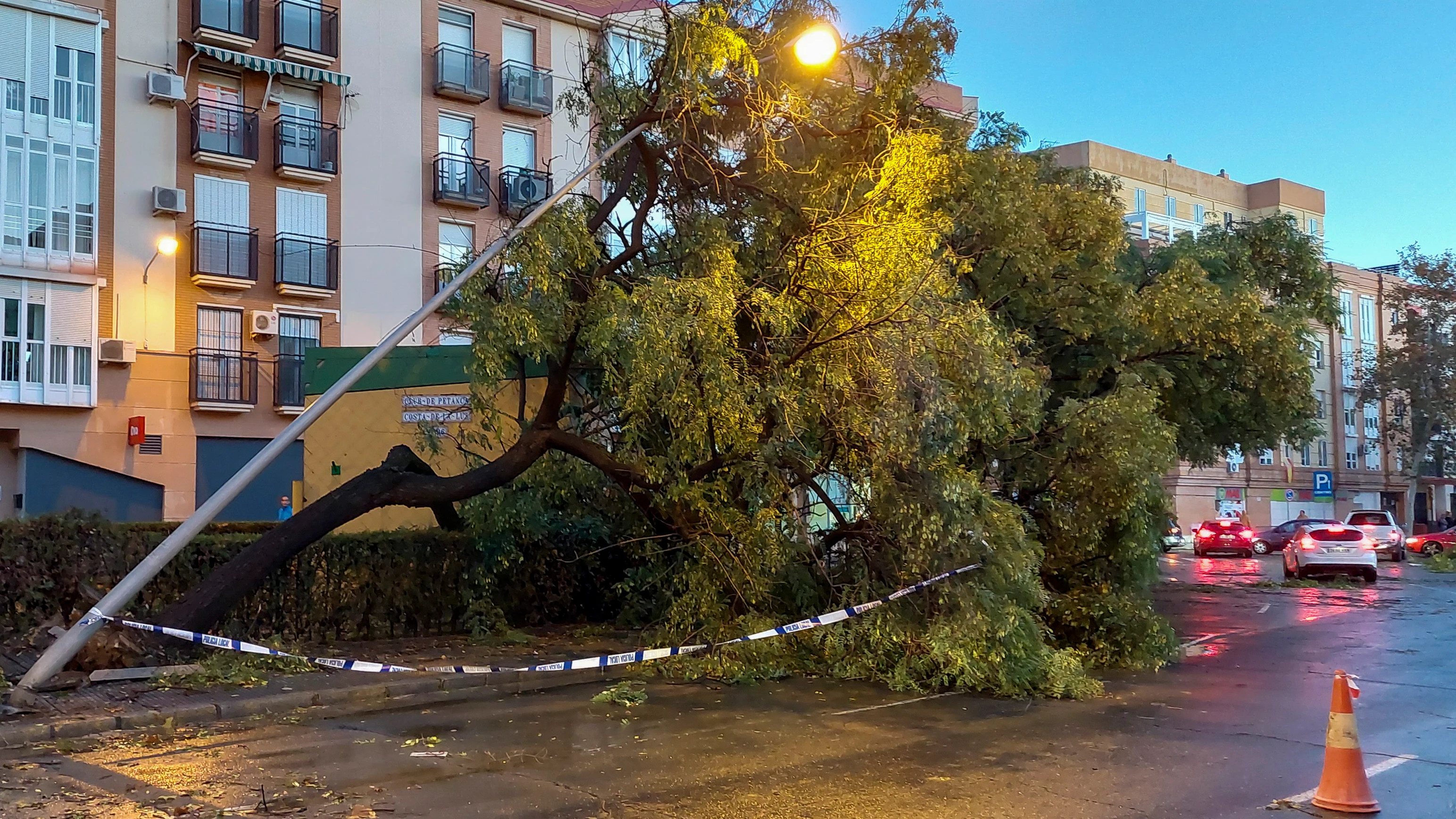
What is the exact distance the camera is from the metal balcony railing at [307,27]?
30734 millimetres

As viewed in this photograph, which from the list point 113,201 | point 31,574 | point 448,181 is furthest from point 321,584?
point 448,181

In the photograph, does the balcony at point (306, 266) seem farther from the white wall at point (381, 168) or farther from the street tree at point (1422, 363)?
the street tree at point (1422, 363)

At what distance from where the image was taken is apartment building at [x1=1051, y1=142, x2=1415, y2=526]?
60844 millimetres

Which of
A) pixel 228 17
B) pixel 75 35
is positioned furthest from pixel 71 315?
pixel 228 17

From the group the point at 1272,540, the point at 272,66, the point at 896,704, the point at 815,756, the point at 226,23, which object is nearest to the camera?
the point at 815,756

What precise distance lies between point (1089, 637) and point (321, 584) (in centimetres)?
878

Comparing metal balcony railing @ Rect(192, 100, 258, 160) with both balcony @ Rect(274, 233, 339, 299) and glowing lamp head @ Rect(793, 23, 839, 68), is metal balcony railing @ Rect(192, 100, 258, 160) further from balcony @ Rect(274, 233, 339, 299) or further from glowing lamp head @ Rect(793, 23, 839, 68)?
glowing lamp head @ Rect(793, 23, 839, 68)

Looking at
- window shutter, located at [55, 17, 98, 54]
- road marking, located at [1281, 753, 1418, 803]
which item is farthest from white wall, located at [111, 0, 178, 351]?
road marking, located at [1281, 753, 1418, 803]

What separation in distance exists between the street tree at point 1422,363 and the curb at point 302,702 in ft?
164

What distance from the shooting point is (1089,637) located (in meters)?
13.2

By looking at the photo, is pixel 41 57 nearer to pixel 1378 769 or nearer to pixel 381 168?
pixel 381 168

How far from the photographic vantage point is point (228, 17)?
29812 millimetres

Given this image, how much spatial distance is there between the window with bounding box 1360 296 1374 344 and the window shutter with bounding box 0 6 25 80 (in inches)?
2607

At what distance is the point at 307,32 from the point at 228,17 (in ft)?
6.51
